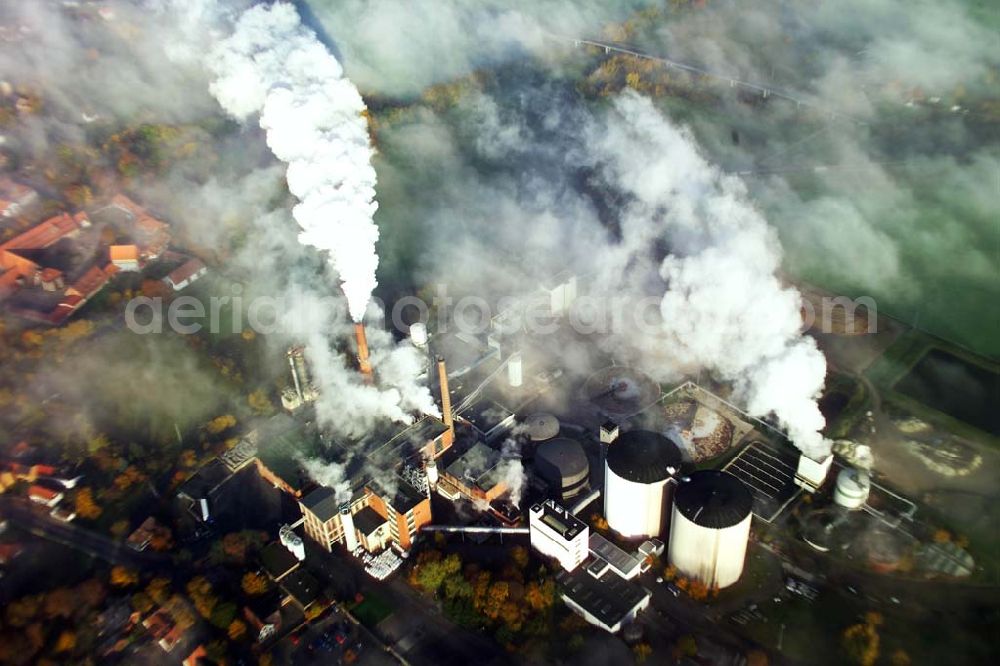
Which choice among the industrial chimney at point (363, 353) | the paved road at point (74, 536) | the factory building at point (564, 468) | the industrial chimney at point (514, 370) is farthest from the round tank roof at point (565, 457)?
the paved road at point (74, 536)

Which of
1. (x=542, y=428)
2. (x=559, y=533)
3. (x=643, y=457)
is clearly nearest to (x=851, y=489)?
(x=643, y=457)

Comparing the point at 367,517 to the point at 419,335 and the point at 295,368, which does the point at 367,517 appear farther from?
the point at 419,335

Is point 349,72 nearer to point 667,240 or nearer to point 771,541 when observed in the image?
point 667,240

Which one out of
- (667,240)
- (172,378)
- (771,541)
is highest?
(667,240)

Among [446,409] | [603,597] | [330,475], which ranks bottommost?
[603,597]

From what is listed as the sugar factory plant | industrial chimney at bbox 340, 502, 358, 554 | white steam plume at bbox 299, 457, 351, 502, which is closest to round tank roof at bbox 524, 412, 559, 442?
the sugar factory plant

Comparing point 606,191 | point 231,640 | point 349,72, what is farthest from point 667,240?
point 231,640

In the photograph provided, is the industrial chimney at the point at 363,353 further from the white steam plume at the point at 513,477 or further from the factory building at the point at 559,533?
the factory building at the point at 559,533
